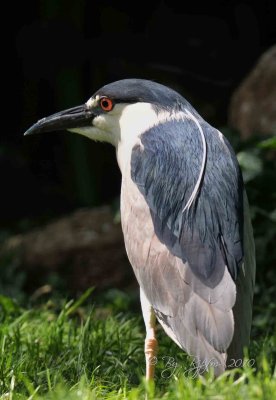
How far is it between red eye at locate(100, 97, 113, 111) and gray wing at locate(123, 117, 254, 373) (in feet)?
1.19

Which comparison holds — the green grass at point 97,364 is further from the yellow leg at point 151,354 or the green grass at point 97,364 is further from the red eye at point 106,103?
the red eye at point 106,103

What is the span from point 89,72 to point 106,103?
4.23 m

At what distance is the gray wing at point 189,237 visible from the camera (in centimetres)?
344

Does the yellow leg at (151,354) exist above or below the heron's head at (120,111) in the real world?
below

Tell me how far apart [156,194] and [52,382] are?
3.01 feet

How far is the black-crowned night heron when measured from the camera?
3.45m

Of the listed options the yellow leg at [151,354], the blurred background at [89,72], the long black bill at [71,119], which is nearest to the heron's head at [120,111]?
the long black bill at [71,119]

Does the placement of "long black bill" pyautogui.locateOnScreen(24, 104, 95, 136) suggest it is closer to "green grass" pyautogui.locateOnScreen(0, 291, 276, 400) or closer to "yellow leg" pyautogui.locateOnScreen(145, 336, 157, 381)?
"green grass" pyautogui.locateOnScreen(0, 291, 276, 400)

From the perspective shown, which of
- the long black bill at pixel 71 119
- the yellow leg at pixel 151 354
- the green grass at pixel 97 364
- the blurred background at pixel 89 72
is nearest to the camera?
the green grass at pixel 97 364

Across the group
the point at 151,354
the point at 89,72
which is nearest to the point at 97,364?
the point at 151,354

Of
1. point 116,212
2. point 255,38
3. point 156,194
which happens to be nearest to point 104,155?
point 255,38

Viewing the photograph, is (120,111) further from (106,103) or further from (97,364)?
(97,364)

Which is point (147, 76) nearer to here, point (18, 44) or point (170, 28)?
point (170, 28)

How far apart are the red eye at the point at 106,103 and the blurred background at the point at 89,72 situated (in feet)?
9.32
